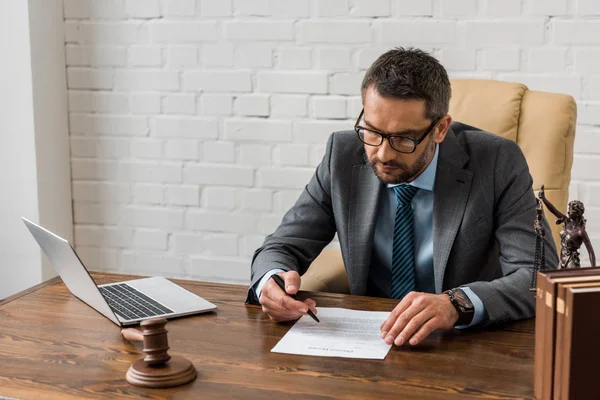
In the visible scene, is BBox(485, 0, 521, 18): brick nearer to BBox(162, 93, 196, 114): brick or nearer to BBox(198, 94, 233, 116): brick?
BBox(198, 94, 233, 116): brick

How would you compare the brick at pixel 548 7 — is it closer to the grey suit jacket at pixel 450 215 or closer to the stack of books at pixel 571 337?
the grey suit jacket at pixel 450 215

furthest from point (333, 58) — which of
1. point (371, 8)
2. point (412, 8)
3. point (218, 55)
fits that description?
point (218, 55)

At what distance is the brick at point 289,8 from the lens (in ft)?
9.08

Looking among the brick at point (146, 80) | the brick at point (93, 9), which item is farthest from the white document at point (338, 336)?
the brick at point (93, 9)

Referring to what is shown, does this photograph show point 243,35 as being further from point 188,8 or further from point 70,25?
point 70,25

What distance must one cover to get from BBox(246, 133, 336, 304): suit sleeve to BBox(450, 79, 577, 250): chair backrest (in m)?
0.47

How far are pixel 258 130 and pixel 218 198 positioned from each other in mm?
308

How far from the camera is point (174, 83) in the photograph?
2.95 meters

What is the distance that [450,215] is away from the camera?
6.27 ft

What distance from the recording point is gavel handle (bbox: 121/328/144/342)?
1458mm

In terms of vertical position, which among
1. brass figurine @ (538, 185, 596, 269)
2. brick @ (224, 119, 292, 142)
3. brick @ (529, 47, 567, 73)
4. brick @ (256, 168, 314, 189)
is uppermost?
brick @ (529, 47, 567, 73)

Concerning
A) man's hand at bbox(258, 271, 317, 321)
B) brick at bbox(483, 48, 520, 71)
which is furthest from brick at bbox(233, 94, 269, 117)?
man's hand at bbox(258, 271, 317, 321)

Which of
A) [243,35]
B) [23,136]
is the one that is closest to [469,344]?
[243,35]

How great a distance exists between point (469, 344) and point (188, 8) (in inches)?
72.9
